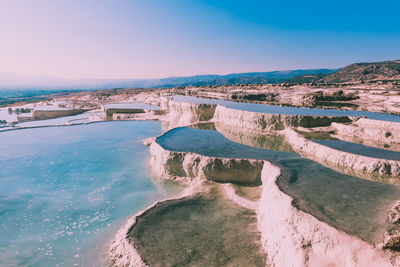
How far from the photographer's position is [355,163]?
8.33 meters

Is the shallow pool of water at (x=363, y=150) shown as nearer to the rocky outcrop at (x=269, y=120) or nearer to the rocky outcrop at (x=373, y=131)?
the rocky outcrop at (x=373, y=131)

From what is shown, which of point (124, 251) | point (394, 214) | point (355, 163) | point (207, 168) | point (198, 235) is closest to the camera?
point (394, 214)

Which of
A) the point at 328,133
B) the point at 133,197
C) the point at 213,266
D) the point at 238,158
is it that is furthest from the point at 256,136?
the point at 213,266

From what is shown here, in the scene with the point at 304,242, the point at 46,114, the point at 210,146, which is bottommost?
the point at 304,242

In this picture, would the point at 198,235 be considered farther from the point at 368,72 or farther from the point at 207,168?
the point at 368,72

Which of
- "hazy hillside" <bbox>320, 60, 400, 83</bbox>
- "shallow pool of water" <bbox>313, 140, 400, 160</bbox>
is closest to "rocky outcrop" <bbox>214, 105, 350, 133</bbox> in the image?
"shallow pool of water" <bbox>313, 140, 400, 160</bbox>

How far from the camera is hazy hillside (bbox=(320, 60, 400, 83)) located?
51656mm

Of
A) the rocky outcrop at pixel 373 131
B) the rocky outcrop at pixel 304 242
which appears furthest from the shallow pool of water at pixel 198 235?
the rocky outcrop at pixel 373 131

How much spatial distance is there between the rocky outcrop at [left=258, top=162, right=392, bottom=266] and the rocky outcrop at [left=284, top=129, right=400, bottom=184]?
12.5 feet

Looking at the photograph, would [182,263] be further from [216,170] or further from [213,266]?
[216,170]

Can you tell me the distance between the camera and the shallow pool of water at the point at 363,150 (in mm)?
8966

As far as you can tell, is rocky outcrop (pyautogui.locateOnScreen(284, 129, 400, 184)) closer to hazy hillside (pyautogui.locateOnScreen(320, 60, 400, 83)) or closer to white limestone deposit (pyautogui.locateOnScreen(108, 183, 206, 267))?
white limestone deposit (pyautogui.locateOnScreen(108, 183, 206, 267))

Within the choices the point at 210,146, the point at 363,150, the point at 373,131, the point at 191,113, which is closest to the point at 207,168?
the point at 210,146

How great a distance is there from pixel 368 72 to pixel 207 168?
6556 centimetres
